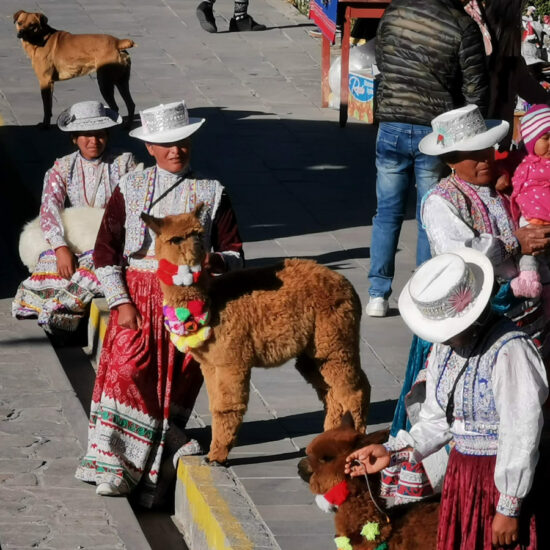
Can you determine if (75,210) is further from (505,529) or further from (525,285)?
(505,529)

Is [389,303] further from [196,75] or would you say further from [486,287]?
[196,75]

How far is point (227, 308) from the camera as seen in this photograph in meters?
5.82

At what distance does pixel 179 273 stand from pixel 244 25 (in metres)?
12.7

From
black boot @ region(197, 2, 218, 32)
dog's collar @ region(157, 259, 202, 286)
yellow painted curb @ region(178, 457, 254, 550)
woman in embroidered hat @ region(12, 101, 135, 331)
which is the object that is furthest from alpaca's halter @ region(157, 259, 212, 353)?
black boot @ region(197, 2, 218, 32)

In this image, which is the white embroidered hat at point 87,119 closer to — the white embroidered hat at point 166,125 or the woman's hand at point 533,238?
the white embroidered hat at point 166,125

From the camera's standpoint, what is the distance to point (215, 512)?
5.71 m

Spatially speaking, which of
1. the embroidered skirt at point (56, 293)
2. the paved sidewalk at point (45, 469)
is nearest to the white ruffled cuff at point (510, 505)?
the paved sidewalk at point (45, 469)

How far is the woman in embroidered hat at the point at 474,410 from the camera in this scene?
4105 millimetres

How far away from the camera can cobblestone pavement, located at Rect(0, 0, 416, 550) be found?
621 cm

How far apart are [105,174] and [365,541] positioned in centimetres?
425

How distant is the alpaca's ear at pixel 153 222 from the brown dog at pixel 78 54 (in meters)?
8.62

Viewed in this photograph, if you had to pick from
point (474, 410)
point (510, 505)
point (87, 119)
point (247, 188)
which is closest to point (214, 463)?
point (474, 410)

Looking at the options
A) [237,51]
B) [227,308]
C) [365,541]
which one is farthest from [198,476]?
[237,51]

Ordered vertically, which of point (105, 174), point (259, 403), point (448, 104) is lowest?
point (259, 403)
